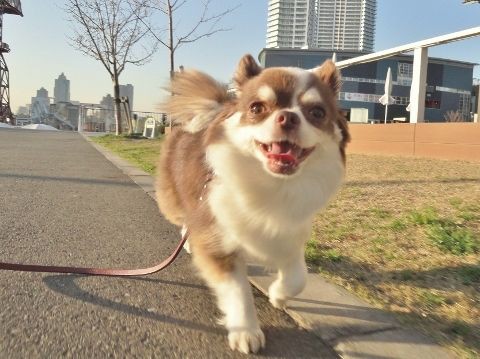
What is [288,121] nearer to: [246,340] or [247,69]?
[247,69]

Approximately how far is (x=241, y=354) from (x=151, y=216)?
2.97m

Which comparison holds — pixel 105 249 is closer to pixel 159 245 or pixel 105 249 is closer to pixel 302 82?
pixel 159 245

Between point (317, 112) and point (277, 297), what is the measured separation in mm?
984

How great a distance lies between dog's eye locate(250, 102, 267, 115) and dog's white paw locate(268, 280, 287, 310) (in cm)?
89

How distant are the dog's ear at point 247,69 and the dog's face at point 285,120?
0.28 feet

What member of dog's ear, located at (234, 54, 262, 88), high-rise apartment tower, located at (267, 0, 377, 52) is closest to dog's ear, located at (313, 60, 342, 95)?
dog's ear, located at (234, 54, 262, 88)

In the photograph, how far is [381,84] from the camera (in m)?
51.6

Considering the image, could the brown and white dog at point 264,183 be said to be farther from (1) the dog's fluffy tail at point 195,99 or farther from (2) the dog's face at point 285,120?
(1) the dog's fluffy tail at point 195,99

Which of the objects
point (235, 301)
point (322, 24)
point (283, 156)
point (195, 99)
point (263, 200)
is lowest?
point (235, 301)

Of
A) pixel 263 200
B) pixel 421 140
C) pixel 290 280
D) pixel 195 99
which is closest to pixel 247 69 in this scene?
pixel 195 99

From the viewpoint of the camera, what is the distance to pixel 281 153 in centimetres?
216

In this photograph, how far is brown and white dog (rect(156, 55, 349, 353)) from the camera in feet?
7.11

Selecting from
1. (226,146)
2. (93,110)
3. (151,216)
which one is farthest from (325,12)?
(226,146)

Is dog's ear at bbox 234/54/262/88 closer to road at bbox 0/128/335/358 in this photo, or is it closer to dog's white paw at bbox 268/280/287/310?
dog's white paw at bbox 268/280/287/310
